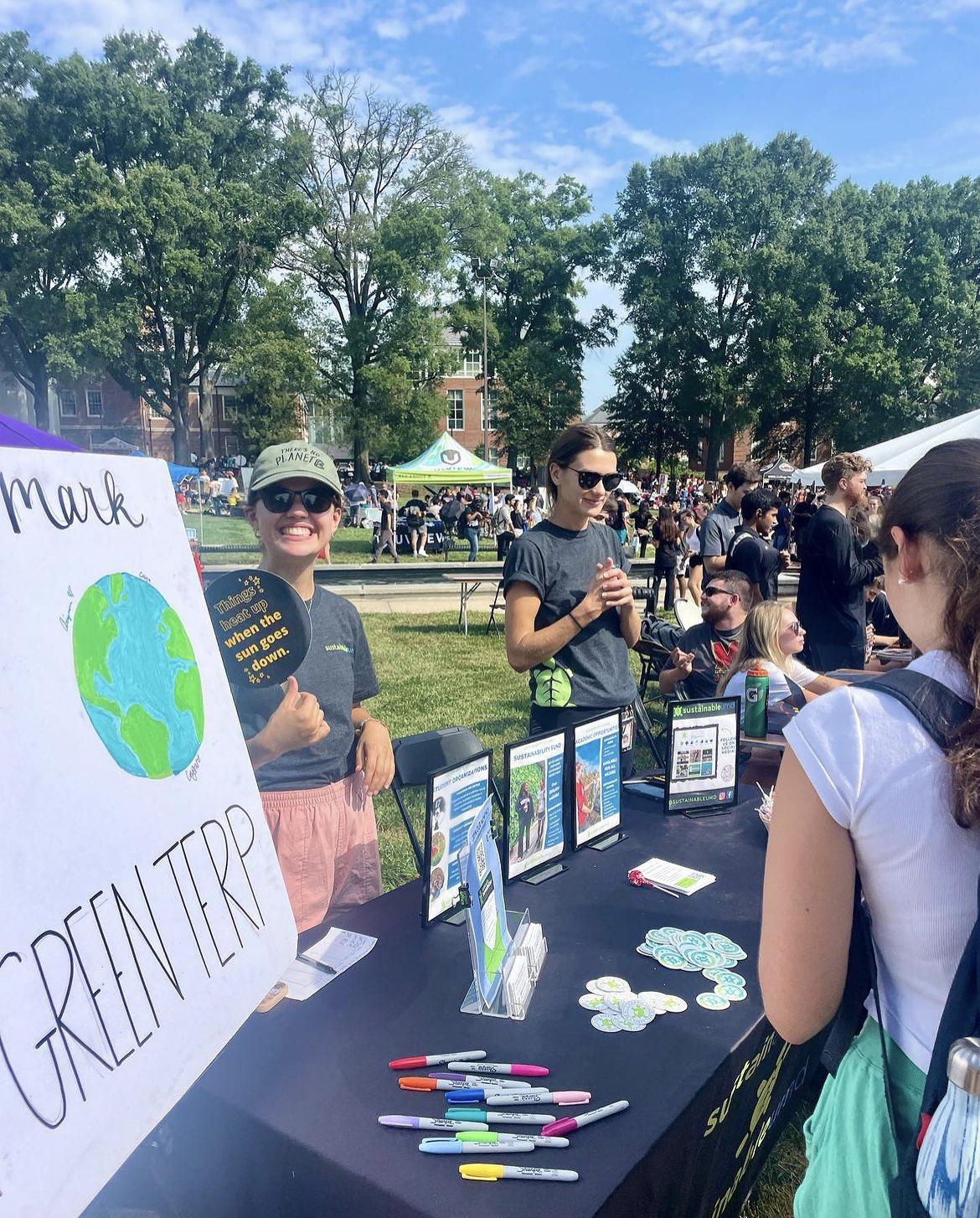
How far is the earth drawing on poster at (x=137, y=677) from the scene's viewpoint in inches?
36.3

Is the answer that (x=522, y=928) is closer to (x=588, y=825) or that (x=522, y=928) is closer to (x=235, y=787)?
(x=588, y=825)

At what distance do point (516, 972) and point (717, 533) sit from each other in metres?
4.65

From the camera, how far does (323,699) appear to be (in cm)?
214

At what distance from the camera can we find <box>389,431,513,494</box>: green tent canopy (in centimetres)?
1789

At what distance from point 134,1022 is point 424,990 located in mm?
927

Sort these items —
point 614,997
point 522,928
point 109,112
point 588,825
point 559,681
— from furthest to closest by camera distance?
point 109,112, point 559,681, point 588,825, point 522,928, point 614,997

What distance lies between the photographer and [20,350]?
103ft

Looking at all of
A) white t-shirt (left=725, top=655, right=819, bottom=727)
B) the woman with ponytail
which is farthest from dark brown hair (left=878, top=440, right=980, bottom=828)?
white t-shirt (left=725, top=655, right=819, bottom=727)

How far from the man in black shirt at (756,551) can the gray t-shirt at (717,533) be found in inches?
4.0

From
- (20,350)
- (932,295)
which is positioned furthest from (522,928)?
(932,295)

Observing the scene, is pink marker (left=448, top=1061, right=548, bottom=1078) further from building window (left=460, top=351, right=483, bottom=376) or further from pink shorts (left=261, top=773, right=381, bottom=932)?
building window (left=460, top=351, right=483, bottom=376)

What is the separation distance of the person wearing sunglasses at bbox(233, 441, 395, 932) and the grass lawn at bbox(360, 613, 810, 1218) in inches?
55.5

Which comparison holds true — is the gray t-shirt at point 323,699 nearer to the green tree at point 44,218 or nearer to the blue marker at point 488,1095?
the blue marker at point 488,1095

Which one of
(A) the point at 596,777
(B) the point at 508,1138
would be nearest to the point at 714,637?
(A) the point at 596,777
